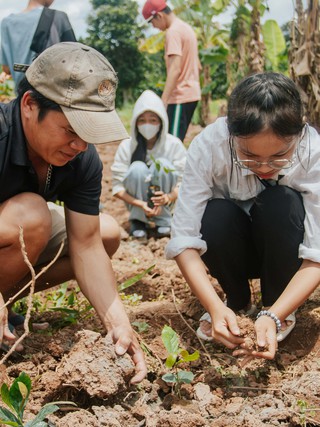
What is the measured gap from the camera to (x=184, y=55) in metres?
4.45

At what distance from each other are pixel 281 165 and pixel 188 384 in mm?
768

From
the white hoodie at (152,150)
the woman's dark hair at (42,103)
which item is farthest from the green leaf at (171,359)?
the white hoodie at (152,150)

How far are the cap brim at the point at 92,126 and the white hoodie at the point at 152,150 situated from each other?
2.08 m

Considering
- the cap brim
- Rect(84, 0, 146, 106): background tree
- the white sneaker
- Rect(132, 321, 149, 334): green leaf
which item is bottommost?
Rect(84, 0, 146, 106): background tree

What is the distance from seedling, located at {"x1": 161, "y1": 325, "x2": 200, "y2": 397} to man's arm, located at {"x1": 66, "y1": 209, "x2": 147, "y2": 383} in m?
0.09

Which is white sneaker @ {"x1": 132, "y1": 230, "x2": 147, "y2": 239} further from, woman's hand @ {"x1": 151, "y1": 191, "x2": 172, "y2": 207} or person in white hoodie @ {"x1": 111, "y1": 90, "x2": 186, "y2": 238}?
woman's hand @ {"x1": 151, "y1": 191, "x2": 172, "y2": 207}

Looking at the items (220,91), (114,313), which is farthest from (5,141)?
(220,91)

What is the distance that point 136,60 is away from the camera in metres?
23.7

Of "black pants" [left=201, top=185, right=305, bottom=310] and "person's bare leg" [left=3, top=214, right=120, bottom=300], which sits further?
"person's bare leg" [left=3, top=214, right=120, bottom=300]

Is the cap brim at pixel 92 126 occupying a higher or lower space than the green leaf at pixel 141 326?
higher

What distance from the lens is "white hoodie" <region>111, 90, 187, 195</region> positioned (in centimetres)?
382

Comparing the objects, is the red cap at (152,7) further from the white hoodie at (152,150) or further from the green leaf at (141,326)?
the green leaf at (141,326)

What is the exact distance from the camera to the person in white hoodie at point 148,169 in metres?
3.76

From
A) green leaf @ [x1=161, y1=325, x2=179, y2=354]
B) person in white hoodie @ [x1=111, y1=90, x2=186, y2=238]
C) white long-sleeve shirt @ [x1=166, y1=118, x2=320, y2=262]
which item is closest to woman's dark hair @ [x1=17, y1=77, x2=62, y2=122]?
white long-sleeve shirt @ [x1=166, y1=118, x2=320, y2=262]
